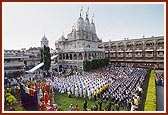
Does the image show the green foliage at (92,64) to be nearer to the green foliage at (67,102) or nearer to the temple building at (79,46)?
the temple building at (79,46)

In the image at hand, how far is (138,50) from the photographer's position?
33.9 metres

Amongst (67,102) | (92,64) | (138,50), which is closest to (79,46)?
(92,64)

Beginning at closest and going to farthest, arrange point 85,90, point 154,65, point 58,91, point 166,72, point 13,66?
point 166,72 < point 85,90 < point 58,91 < point 13,66 < point 154,65

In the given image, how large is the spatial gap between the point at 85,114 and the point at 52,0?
501 centimetres

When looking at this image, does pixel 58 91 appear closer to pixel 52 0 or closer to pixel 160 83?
pixel 52 0

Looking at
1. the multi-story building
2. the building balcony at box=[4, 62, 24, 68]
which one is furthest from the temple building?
the building balcony at box=[4, 62, 24, 68]

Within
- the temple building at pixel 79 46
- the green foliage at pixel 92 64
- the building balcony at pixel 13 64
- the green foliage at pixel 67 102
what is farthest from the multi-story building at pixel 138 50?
the green foliage at pixel 67 102

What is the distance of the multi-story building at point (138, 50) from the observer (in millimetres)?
31156

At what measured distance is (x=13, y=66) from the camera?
22.8 meters

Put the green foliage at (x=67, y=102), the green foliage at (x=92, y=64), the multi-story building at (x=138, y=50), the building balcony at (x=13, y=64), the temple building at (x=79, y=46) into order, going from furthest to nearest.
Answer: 1. the multi-story building at (x=138, y=50)
2. the temple building at (x=79, y=46)
3. the green foliage at (x=92, y=64)
4. the building balcony at (x=13, y=64)
5. the green foliage at (x=67, y=102)

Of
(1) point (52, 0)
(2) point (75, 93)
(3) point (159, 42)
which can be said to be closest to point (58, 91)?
(2) point (75, 93)

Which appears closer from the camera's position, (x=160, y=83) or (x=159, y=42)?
(x=160, y=83)

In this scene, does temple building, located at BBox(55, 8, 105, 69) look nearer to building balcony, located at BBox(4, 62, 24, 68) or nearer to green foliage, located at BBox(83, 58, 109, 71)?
green foliage, located at BBox(83, 58, 109, 71)

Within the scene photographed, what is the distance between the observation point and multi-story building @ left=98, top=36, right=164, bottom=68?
1227 inches
